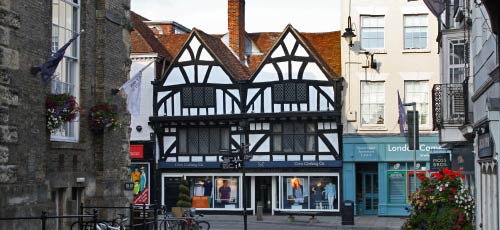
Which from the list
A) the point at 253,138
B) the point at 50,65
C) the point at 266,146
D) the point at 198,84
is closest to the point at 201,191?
the point at 253,138

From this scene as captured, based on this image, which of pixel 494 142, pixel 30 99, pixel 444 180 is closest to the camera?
pixel 494 142

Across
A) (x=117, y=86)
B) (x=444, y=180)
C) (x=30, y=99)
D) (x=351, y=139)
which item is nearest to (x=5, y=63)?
(x=30, y=99)

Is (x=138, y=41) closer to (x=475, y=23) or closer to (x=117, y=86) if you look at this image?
(x=117, y=86)

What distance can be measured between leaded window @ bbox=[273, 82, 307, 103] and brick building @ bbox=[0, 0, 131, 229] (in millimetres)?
17705

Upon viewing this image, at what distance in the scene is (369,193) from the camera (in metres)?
38.1

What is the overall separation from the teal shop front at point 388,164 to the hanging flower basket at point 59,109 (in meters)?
22.0

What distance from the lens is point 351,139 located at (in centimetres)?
3728

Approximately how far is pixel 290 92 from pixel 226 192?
5.73 meters

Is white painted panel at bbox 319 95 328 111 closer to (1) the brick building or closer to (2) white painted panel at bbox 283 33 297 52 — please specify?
(2) white painted panel at bbox 283 33 297 52

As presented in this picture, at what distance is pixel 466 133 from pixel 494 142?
5061 mm

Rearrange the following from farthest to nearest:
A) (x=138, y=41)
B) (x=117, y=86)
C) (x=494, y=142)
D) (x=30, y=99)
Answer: (x=138, y=41)
(x=117, y=86)
(x=30, y=99)
(x=494, y=142)

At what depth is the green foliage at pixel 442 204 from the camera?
17938 mm

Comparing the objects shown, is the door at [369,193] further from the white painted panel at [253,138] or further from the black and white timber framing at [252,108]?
the white painted panel at [253,138]

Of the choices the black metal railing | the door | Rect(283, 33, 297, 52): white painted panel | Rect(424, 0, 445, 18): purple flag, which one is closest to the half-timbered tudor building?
Rect(283, 33, 297, 52): white painted panel
